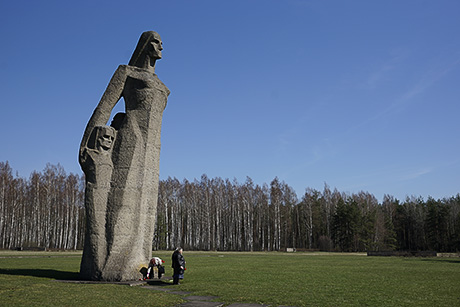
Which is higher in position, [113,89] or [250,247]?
[113,89]

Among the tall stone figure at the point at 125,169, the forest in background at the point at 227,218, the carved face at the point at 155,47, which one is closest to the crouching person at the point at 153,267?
the tall stone figure at the point at 125,169

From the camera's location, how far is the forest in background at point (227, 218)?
173ft

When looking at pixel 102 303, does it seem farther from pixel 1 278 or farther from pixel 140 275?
pixel 1 278

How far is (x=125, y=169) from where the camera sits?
12.4 m

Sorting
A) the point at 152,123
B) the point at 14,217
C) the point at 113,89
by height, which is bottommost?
the point at 14,217

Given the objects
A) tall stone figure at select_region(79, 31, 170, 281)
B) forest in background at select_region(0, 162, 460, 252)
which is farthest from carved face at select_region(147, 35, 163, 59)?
forest in background at select_region(0, 162, 460, 252)

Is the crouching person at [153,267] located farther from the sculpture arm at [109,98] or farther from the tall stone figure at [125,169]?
the sculpture arm at [109,98]

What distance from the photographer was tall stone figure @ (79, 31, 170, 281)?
Result: 38.3 ft

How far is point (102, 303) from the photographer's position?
756 cm

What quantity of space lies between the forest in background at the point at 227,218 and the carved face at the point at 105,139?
4300 cm

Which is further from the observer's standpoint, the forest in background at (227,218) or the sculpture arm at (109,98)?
the forest in background at (227,218)

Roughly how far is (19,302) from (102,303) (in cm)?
171

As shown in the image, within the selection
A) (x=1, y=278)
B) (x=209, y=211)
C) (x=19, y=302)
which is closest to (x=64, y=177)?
(x=209, y=211)

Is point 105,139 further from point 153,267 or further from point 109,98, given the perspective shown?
point 153,267
